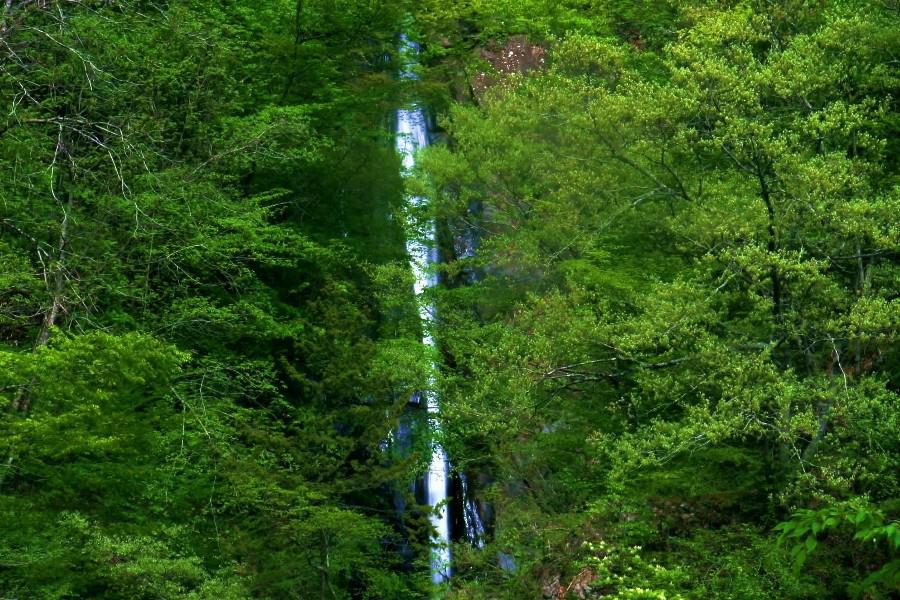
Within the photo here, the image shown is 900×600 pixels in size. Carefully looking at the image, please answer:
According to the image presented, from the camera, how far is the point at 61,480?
43.7ft

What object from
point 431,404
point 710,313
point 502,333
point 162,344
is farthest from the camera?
point 431,404

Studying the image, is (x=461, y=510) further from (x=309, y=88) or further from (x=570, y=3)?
(x=570, y=3)

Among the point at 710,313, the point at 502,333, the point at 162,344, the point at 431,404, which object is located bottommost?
the point at 162,344

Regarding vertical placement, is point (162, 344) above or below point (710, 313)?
below

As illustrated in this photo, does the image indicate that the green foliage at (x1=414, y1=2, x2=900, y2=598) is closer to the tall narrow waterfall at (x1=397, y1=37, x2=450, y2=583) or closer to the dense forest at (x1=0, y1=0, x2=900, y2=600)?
the dense forest at (x1=0, y1=0, x2=900, y2=600)

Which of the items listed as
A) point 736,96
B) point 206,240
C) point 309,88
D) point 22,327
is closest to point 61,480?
point 22,327

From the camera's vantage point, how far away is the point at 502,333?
2138 cm

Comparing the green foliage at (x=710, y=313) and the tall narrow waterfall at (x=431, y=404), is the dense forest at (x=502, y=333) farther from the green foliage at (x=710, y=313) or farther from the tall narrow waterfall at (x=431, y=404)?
the tall narrow waterfall at (x=431, y=404)

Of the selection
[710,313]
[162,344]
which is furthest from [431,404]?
[162,344]

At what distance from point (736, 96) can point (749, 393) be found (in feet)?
13.2

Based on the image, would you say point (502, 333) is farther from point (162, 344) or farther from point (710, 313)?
point (162, 344)

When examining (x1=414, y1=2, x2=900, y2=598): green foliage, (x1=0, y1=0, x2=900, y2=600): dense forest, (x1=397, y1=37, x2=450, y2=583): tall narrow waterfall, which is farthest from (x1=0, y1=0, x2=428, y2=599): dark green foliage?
(x1=414, y1=2, x2=900, y2=598): green foliage

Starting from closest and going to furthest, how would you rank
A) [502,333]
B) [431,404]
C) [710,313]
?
[710,313] < [502,333] < [431,404]

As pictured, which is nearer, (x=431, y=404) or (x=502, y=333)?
(x=502, y=333)
